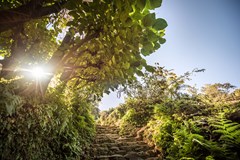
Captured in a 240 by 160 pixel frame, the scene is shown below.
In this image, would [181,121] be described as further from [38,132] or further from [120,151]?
[38,132]

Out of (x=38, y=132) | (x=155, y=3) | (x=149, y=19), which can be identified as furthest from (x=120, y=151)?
(x=155, y=3)

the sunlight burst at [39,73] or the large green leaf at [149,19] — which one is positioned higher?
the sunlight burst at [39,73]

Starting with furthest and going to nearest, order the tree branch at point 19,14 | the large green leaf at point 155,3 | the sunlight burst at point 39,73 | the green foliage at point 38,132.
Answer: the sunlight burst at point 39,73
the green foliage at point 38,132
the tree branch at point 19,14
the large green leaf at point 155,3

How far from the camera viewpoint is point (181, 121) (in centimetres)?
618

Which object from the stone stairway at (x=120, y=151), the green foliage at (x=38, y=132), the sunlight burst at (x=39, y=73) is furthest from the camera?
the stone stairway at (x=120, y=151)

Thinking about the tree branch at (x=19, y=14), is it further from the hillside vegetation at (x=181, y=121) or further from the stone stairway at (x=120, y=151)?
the stone stairway at (x=120, y=151)

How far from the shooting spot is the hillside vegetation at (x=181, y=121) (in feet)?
13.4

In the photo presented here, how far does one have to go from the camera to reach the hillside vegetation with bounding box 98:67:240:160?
409cm

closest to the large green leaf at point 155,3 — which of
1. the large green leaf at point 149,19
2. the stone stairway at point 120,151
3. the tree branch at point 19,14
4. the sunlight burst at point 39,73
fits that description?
the large green leaf at point 149,19

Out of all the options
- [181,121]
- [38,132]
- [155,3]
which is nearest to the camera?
[155,3]

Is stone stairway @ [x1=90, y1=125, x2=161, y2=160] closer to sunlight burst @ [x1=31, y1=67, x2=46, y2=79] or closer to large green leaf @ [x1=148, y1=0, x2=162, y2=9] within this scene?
sunlight burst @ [x1=31, y1=67, x2=46, y2=79]

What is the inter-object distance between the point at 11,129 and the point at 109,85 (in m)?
1.92

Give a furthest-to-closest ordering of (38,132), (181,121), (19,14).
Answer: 1. (181,121)
2. (38,132)
3. (19,14)

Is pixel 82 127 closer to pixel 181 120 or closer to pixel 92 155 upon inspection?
pixel 92 155
